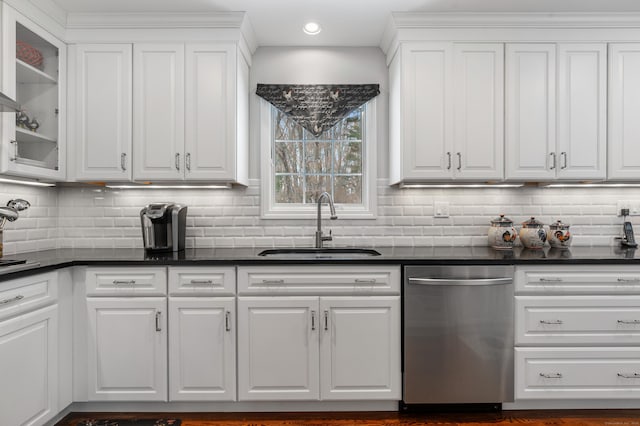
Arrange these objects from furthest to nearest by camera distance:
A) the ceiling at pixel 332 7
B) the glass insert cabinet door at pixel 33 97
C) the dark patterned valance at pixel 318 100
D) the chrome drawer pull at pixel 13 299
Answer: the dark patterned valance at pixel 318 100 < the ceiling at pixel 332 7 < the glass insert cabinet door at pixel 33 97 < the chrome drawer pull at pixel 13 299

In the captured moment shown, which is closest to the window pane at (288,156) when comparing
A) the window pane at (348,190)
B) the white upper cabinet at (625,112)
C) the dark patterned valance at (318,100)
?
the dark patterned valance at (318,100)

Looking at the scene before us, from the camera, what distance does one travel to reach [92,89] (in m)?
2.49

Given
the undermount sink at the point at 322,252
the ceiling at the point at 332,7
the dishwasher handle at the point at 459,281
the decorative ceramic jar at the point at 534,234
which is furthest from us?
the undermount sink at the point at 322,252

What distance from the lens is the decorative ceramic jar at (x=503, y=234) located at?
2639 mm

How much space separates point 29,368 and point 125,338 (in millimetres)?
440

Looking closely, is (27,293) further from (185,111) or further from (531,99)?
(531,99)

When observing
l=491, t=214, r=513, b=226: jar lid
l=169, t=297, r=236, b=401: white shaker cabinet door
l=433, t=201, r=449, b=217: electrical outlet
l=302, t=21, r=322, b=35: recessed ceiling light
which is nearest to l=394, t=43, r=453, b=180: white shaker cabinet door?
l=433, t=201, r=449, b=217: electrical outlet

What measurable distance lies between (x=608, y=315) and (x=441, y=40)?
77.4 inches

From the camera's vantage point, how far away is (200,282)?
7.16 ft

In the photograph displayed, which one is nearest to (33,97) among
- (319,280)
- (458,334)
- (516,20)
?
(319,280)

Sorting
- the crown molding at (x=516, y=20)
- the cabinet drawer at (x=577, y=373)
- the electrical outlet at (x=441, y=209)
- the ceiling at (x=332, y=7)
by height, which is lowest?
the cabinet drawer at (x=577, y=373)

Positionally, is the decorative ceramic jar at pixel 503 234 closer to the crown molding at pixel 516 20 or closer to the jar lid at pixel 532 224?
the jar lid at pixel 532 224

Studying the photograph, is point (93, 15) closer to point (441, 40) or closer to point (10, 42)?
point (10, 42)

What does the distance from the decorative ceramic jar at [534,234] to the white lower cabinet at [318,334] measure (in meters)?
1.09
